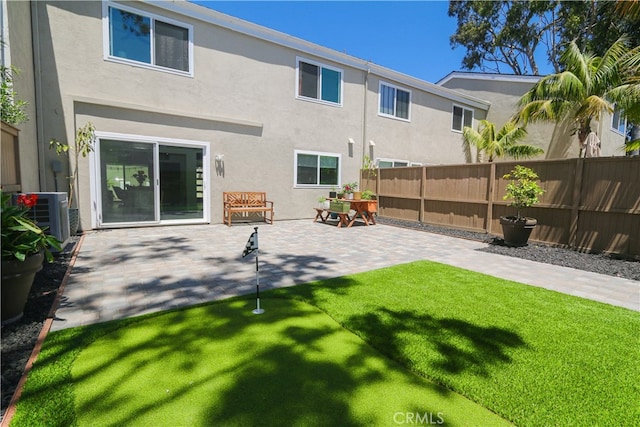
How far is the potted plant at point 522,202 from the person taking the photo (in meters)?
7.11

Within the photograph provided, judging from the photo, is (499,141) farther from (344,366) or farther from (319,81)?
(344,366)

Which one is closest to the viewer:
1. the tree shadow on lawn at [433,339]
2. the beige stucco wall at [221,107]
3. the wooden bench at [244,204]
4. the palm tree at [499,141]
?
the tree shadow on lawn at [433,339]

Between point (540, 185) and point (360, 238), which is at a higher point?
point (540, 185)

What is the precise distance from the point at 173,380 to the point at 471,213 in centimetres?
902

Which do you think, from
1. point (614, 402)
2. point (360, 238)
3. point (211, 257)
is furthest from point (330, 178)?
point (614, 402)

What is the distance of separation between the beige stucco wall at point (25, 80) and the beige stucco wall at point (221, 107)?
356 mm

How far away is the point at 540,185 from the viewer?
757 centimetres

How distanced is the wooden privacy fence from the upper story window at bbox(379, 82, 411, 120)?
3.91m

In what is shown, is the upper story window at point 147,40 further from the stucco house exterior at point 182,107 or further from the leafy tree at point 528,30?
the leafy tree at point 528,30

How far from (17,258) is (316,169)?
9.76 m

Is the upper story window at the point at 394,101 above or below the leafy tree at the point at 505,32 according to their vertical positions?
below

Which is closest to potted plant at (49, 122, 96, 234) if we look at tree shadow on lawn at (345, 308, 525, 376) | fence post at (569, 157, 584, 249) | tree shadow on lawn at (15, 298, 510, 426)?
tree shadow on lawn at (15, 298, 510, 426)

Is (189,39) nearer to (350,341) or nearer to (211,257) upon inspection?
(211,257)

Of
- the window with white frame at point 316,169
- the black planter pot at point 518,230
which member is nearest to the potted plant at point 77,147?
the window with white frame at point 316,169
